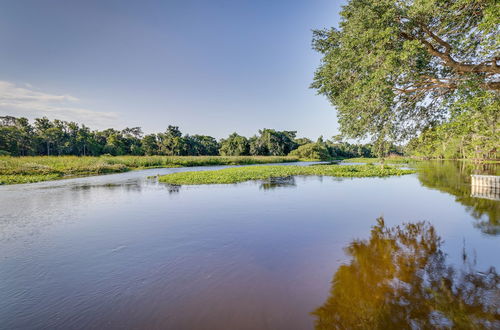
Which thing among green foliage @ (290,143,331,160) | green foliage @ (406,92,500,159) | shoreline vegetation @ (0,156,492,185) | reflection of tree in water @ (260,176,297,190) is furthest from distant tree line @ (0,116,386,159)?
green foliage @ (406,92,500,159)

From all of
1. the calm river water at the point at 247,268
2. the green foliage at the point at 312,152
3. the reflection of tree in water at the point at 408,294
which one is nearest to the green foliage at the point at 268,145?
the green foliage at the point at 312,152

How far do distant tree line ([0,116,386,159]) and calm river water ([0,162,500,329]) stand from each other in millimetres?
67973

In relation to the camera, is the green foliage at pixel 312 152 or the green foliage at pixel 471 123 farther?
the green foliage at pixel 312 152

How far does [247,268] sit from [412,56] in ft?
31.0

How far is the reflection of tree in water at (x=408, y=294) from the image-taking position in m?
4.21

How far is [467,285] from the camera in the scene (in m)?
5.37

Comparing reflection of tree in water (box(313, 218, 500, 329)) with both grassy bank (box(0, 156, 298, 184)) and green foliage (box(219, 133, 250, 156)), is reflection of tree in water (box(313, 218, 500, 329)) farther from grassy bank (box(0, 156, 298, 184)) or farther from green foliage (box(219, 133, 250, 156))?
green foliage (box(219, 133, 250, 156))

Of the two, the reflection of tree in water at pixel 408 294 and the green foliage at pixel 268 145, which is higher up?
the green foliage at pixel 268 145

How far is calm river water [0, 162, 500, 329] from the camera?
4516mm

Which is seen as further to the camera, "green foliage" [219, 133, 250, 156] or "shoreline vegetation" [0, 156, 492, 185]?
"green foliage" [219, 133, 250, 156]

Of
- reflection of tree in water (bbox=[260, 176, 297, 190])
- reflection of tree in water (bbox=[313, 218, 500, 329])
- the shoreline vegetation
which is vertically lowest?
reflection of tree in water (bbox=[313, 218, 500, 329])

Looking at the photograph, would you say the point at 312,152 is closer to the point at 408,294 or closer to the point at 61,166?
the point at 61,166

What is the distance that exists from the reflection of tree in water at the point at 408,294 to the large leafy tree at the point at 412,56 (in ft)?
18.0

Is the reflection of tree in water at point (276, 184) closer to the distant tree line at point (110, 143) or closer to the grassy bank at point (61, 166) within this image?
the grassy bank at point (61, 166)
